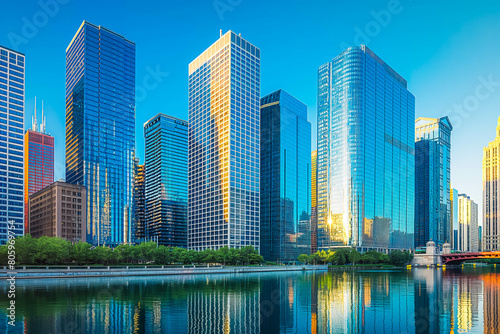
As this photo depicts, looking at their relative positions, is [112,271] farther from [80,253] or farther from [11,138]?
[11,138]

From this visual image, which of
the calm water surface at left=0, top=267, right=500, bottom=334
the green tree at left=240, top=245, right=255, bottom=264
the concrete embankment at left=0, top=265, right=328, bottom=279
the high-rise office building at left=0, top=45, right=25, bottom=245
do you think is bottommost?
the green tree at left=240, top=245, right=255, bottom=264

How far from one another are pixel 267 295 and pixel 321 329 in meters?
27.1

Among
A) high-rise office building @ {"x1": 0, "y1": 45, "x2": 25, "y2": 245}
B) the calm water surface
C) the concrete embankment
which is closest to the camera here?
the calm water surface

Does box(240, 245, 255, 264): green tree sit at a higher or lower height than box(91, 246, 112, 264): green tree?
lower

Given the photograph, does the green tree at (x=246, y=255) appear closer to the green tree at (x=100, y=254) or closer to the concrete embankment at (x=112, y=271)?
the concrete embankment at (x=112, y=271)

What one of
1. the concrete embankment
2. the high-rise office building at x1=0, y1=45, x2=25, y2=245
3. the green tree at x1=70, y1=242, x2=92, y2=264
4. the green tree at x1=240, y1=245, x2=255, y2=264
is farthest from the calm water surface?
the high-rise office building at x1=0, y1=45, x2=25, y2=245

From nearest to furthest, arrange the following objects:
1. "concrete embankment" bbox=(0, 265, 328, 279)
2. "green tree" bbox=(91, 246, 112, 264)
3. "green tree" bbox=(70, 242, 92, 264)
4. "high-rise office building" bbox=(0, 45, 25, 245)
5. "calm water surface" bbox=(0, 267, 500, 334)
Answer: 1. "calm water surface" bbox=(0, 267, 500, 334)
2. "concrete embankment" bbox=(0, 265, 328, 279)
3. "green tree" bbox=(70, 242, 92, 264)
4. "green tree" bbox=(91, 246, 112, 264)
5. "high-rise office building" bbox=(0, 45, 25, 245)

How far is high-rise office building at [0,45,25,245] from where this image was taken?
18688 cm

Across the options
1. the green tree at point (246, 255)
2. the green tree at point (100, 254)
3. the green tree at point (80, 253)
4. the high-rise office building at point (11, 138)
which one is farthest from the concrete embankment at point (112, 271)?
the high-rise office building at point (11, 138)

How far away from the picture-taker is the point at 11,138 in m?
191

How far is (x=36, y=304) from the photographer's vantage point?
47812 millimetres

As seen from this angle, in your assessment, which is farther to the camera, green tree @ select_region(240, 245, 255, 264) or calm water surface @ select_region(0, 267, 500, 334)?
green tree @ select_region(240, 245, 255, 264)

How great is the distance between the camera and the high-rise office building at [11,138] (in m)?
187

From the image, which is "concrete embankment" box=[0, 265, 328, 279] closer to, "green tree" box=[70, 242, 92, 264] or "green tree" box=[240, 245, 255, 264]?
"green tree" box=[70, 242, 92, 264]
